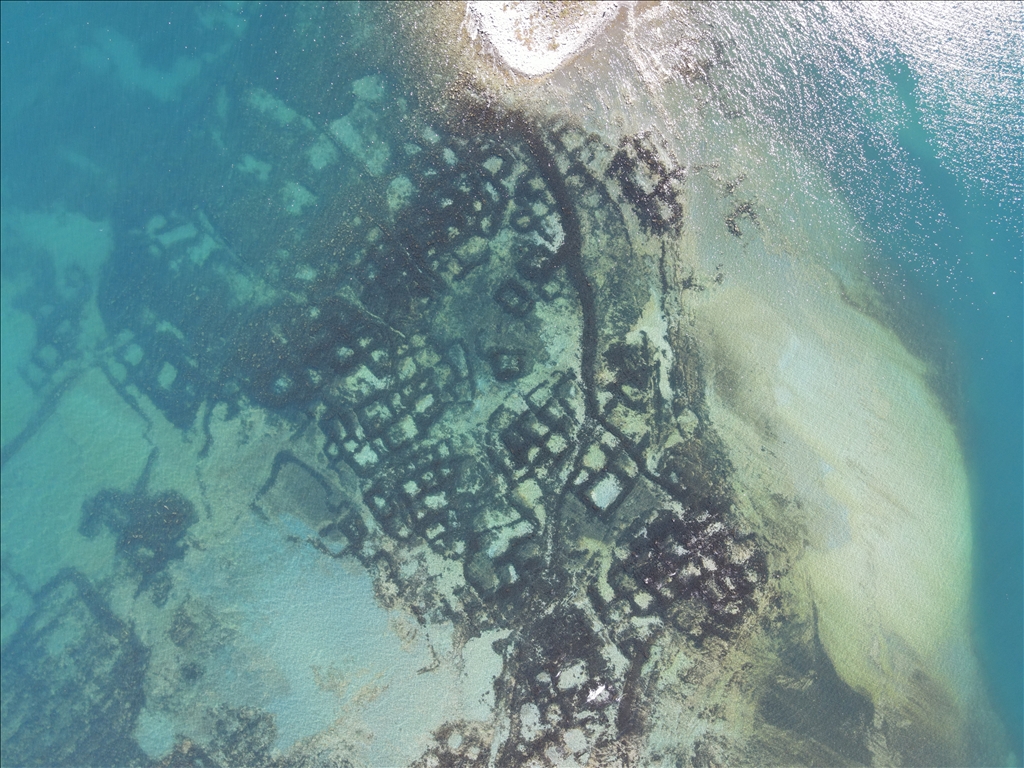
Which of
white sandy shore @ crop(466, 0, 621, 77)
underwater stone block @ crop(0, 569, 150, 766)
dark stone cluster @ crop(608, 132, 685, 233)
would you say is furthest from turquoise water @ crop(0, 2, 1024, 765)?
white sandy shore @ crop(466, 0, 621, 77)

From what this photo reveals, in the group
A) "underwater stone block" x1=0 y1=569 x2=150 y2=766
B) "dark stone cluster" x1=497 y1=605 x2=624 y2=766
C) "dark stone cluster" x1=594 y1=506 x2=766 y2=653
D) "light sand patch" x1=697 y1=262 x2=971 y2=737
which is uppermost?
"light sand patch" x1=697 y1=262 x2=971 y2=737

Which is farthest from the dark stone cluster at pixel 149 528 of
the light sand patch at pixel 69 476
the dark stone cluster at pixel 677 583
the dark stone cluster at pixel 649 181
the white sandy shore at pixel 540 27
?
the white sandy shore at pixel 540 27

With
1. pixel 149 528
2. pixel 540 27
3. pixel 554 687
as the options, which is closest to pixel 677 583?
pixel 554 687

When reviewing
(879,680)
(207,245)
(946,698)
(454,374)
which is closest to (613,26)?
(454,374)

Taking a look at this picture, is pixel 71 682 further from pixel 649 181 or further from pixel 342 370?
pixel 649 181

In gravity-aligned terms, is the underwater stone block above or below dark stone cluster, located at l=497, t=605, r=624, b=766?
below

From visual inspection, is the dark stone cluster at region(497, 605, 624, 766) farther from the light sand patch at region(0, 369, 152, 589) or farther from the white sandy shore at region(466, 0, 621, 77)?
the white sandy shore at region(466, 0, 621, 77)
